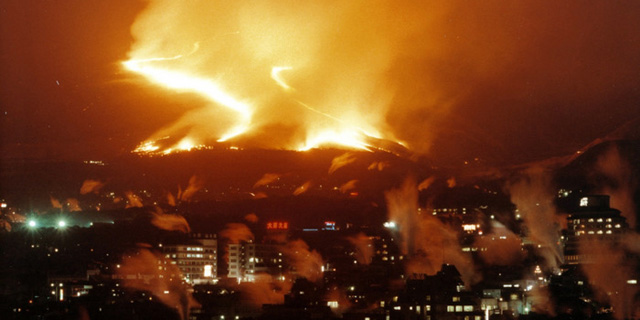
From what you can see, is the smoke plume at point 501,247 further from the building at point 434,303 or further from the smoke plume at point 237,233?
the building at point 434,303

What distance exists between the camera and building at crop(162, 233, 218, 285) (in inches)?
939

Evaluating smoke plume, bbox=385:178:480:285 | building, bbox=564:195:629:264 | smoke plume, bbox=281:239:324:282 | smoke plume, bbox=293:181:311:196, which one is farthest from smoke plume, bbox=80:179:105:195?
building, bbox=564:195:629:264

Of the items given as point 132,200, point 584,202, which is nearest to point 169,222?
point 132,200

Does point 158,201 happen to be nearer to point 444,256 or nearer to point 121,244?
point 121,244

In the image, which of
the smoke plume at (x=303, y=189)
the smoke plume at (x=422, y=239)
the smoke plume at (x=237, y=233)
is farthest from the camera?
the smoke plume at (x=303, y=189)

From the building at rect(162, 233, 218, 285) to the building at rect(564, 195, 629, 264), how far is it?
8.55m

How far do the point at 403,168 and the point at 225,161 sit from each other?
5.24 metres

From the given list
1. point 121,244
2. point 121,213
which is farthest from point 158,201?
point 121,244

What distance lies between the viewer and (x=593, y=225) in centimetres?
2436

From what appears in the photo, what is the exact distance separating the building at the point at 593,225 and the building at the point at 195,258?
855 centimetres

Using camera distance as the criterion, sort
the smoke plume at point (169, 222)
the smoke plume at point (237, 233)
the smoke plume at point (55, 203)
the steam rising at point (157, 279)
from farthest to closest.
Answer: the smoke plume at point (55, 203) → the smoke plume at point (169, 222) → the smoke plume at point (237, 233) → the steam rising at point (157, 279)

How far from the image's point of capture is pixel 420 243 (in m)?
24.0

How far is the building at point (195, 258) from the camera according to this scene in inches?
939

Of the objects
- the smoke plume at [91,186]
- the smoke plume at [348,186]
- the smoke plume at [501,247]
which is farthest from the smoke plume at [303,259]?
the smoke plume at [91,186]
